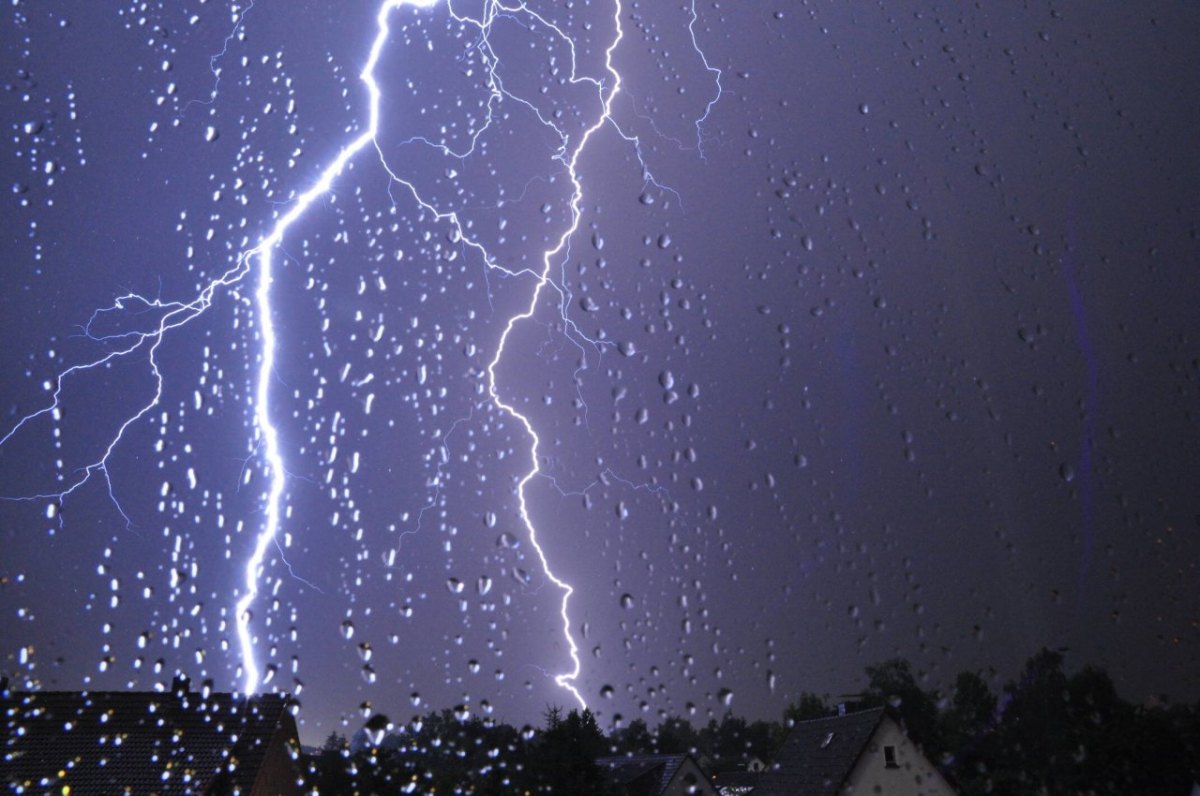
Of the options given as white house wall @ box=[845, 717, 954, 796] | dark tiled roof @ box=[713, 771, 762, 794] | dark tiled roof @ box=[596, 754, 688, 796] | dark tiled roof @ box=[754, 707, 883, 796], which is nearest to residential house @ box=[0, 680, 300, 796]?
dark tiled roof @ box=[596, 754, 688, 796]

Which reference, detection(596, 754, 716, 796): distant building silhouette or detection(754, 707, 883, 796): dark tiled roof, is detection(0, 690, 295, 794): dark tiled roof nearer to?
detection(596, 754, 716, 796): distant building silhouette

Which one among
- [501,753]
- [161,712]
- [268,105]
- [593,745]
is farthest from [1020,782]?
[268,105]

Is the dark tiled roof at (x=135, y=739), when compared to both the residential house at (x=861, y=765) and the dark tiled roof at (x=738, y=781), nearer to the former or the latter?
the dark tiled roof at (x=738, y=781)

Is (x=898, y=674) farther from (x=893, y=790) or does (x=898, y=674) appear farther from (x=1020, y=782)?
(x=1020, y=782)

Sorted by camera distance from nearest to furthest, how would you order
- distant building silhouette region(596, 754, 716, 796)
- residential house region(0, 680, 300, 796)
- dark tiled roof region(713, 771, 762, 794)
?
residential house region(0, 680, 300, 796) → distant building silhouette region(596, 754, 716, 796) → dark tiled roof region(713, 771, 762, 794)

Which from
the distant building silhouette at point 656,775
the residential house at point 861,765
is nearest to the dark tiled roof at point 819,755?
the residential house at point 861,765

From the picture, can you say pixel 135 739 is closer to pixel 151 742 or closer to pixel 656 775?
pixel 151 742

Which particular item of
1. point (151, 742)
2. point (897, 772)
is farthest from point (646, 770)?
point (151, 742)
